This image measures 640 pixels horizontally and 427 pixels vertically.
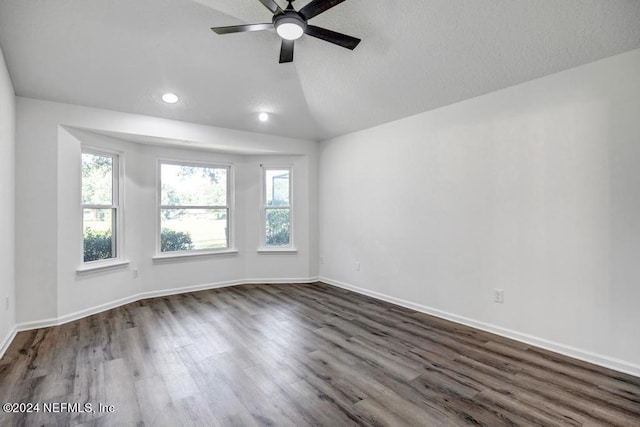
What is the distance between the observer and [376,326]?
11.3 ft

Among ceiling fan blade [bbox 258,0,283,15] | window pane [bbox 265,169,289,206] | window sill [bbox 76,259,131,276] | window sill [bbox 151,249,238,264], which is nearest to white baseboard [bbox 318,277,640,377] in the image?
window pane [bbox 265,169,289,206]

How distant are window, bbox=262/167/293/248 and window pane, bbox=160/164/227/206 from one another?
734mm

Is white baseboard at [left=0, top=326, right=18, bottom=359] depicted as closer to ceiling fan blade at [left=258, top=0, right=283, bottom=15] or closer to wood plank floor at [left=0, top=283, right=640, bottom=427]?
wood plank floor at [left=0, top=283, right=640, bottom=427]

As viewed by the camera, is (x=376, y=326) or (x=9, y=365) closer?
(x=9, y=365)

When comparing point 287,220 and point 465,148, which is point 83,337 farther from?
point 465,148

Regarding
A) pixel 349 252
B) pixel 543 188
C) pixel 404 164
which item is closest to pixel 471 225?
pixel 543 188

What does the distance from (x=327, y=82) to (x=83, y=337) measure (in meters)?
3.81

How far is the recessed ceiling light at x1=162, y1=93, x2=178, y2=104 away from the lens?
3.71m

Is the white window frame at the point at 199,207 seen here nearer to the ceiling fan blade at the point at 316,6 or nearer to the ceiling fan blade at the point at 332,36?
the ceiling fan blade at the point at 332,36

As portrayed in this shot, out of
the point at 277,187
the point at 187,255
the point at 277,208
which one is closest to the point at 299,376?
the point at 187,255

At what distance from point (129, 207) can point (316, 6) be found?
12.3ft

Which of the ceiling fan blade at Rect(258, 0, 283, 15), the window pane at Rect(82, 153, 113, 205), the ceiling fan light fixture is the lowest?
the window pane at Rect(82, 153, 113, 205)

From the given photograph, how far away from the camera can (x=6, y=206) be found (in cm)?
295

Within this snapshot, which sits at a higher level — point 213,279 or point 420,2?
point 420,2
